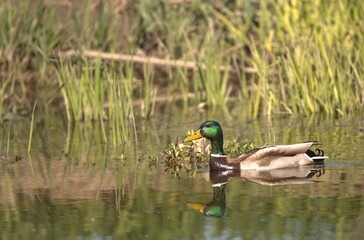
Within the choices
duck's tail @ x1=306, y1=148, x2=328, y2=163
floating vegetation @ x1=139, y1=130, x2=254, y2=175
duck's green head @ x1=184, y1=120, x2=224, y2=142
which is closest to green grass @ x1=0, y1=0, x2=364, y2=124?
floating vegetation @ x1=139, y1=130, x2=254, y2=175

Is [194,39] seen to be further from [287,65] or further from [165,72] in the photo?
[287,65]

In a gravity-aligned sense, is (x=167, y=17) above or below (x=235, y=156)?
above

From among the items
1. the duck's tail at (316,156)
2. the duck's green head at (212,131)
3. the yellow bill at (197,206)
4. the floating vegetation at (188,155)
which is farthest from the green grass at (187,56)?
the yellow bill at (197,206)

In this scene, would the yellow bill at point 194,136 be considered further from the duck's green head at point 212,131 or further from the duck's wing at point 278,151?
the duck's wing at point 278,151

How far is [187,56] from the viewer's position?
17328 millimetres

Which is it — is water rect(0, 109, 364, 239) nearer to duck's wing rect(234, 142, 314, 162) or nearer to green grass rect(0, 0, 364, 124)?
duck's wing rect(234, 142, 314, 162)

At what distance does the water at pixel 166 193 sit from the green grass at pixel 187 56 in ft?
1.84

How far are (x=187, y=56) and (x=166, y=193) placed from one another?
8.32 metres

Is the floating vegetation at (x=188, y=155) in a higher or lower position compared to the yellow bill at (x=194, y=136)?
lower

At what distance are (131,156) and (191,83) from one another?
22.4ft

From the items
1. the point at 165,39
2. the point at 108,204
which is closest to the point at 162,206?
the point at 108,204

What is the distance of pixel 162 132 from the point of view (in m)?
13.2

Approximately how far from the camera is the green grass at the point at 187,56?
13.1 m

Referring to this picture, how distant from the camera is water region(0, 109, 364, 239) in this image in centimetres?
774
